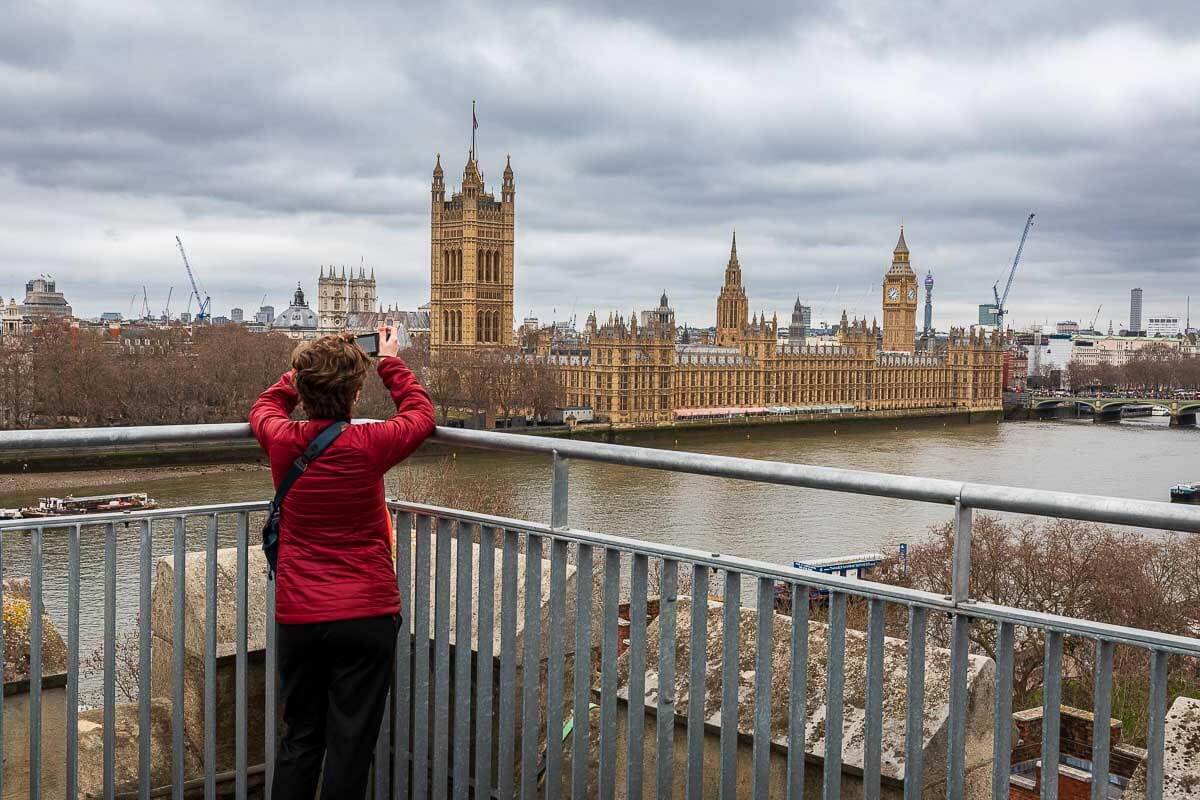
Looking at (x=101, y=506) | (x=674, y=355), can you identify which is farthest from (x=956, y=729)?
(x=674, y=355)

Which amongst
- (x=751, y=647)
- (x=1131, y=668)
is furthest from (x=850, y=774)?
(x=1131, y=668)

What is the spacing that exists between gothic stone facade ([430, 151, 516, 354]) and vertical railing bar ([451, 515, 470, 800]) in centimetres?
5098

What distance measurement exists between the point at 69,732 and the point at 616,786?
0.83m

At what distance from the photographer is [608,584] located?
1.75m

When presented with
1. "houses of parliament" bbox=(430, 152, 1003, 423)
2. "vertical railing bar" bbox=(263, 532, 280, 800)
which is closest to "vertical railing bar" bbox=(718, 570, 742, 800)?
"vertical railing bar" bbox=(263, 532, 280, 800)

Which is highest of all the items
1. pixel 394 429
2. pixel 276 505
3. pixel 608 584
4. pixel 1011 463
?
pixel 394 429

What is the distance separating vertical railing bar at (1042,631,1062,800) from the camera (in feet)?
4.38

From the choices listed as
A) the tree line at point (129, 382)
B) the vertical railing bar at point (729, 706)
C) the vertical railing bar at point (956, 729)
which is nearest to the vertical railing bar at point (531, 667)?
the vertical railing bar at point (729, 706)

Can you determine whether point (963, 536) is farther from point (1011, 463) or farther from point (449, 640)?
point (1011, 463)

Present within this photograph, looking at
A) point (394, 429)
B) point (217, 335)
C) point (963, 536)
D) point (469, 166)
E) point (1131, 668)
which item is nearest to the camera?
point (963, 536)

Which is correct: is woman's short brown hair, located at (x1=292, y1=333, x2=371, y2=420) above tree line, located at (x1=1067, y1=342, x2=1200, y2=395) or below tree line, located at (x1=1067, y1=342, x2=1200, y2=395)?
above

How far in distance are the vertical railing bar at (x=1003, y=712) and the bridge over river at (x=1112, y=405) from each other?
160 ft

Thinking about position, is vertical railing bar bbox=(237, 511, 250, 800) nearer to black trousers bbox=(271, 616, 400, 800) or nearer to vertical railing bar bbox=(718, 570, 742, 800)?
black trousers bbox=(271, 616, 400, 800)

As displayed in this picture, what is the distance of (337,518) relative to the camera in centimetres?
170
